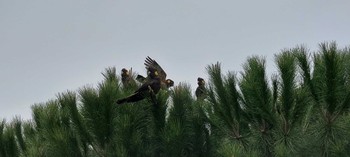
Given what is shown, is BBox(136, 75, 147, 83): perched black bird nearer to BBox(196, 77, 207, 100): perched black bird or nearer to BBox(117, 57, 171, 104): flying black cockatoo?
BBox(117, 57, 171, 104): flying black cockatoo

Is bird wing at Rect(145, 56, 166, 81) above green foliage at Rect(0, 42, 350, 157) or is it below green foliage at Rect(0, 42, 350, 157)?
above

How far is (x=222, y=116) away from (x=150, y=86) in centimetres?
79

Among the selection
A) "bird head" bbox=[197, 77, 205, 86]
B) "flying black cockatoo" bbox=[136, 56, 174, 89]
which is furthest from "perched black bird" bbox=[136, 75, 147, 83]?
"bird head" bbox=[197, 77, 205, 86]

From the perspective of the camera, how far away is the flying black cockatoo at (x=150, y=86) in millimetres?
6137

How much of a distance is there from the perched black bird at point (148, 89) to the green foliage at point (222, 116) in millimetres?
233

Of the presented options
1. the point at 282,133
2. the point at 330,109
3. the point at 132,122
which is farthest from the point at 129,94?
the point at 330,109

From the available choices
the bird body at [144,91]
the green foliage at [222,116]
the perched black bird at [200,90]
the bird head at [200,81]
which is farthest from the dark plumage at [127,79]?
the bird head at [200,81]

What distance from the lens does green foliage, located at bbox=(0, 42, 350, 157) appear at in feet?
19.0

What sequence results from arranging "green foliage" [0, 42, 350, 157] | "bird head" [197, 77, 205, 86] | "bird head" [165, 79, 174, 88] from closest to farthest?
"green foliage" [0, 42, 350, 157]
"bird head" [165, 79, 174, 88]
"bird head" [197, 77, 205, 86]

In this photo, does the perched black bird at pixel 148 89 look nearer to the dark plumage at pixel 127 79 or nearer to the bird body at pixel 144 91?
the bird body at pixel 144 91

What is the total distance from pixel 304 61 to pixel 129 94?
1841 millimetres

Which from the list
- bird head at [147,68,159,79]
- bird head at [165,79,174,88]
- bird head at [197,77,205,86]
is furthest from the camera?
bird head at [197,77,205,86]

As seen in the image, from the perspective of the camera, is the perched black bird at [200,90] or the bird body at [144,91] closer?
the bird body at [144,91]

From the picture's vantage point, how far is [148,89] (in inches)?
244
